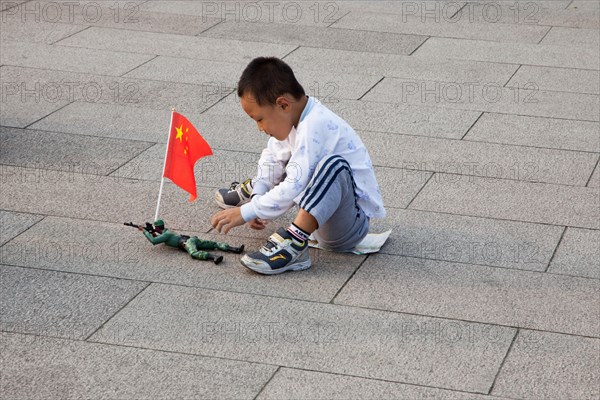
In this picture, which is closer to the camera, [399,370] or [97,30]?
[399,370]

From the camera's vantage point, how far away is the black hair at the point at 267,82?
4.70m

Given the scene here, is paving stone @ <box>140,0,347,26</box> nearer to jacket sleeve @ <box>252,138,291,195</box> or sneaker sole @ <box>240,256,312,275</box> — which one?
jacket sleeve @ <box>252,138,291,195</box>

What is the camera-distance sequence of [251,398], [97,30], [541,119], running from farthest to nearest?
[97,30]
[541,119]
[251,398]

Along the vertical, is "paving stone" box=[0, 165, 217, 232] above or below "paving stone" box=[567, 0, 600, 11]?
above

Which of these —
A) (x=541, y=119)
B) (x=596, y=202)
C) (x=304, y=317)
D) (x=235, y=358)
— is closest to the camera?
(x=235, y=358)

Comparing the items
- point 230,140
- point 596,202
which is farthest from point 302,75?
point 596,202

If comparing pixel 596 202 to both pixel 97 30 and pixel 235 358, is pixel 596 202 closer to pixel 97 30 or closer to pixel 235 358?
pixel 235 358

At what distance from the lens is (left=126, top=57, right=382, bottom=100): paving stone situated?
7.59 metres

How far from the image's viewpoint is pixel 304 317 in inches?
173

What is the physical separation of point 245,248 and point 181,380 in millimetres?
1318

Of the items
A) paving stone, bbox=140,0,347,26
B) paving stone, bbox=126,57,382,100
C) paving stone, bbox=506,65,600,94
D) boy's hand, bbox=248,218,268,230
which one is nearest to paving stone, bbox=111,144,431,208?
boy's hand, bbox=248,218,268,230

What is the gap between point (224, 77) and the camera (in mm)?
7926

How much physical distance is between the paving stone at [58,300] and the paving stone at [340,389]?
891 mm

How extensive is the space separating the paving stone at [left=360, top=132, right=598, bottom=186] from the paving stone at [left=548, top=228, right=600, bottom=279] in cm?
78
